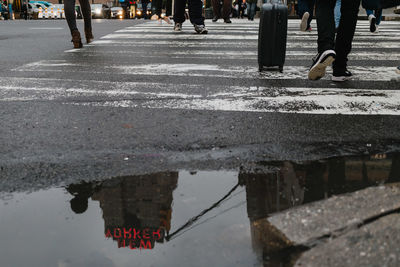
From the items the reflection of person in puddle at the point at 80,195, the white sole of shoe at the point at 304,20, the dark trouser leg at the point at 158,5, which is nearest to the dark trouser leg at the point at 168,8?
the dark trouser leg at the point at 158,5

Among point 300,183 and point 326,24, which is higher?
point 326,24

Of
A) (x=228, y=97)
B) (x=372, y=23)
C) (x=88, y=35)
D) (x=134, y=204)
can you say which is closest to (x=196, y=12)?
(x=88, y=35)

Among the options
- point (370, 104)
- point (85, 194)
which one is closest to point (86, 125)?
point (85, 194)

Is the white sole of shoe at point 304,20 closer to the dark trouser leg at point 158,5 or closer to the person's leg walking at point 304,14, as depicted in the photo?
the person's leg walking at point 304,14

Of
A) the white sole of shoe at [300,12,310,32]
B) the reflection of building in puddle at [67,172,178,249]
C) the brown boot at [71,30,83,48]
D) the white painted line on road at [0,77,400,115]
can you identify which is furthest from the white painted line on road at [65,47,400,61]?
the reflection of building in puddle at [67,172,178,249]

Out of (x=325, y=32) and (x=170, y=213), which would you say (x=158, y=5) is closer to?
(x=325, y=32)

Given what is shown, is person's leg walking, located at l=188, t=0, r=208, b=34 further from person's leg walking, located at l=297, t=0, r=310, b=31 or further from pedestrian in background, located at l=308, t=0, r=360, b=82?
pedestrian in background, located at l=308, t=0, r=360, b=82

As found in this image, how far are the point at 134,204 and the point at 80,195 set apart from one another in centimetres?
27

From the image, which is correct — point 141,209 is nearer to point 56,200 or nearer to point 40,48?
point 56,200

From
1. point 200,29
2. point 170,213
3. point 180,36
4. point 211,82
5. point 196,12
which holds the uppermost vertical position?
point 196,12

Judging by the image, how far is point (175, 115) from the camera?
11.6 ft

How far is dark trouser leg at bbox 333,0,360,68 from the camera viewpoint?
177 inches

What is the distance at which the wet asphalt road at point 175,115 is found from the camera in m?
2.64

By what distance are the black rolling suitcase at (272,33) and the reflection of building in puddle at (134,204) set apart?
127 inches
